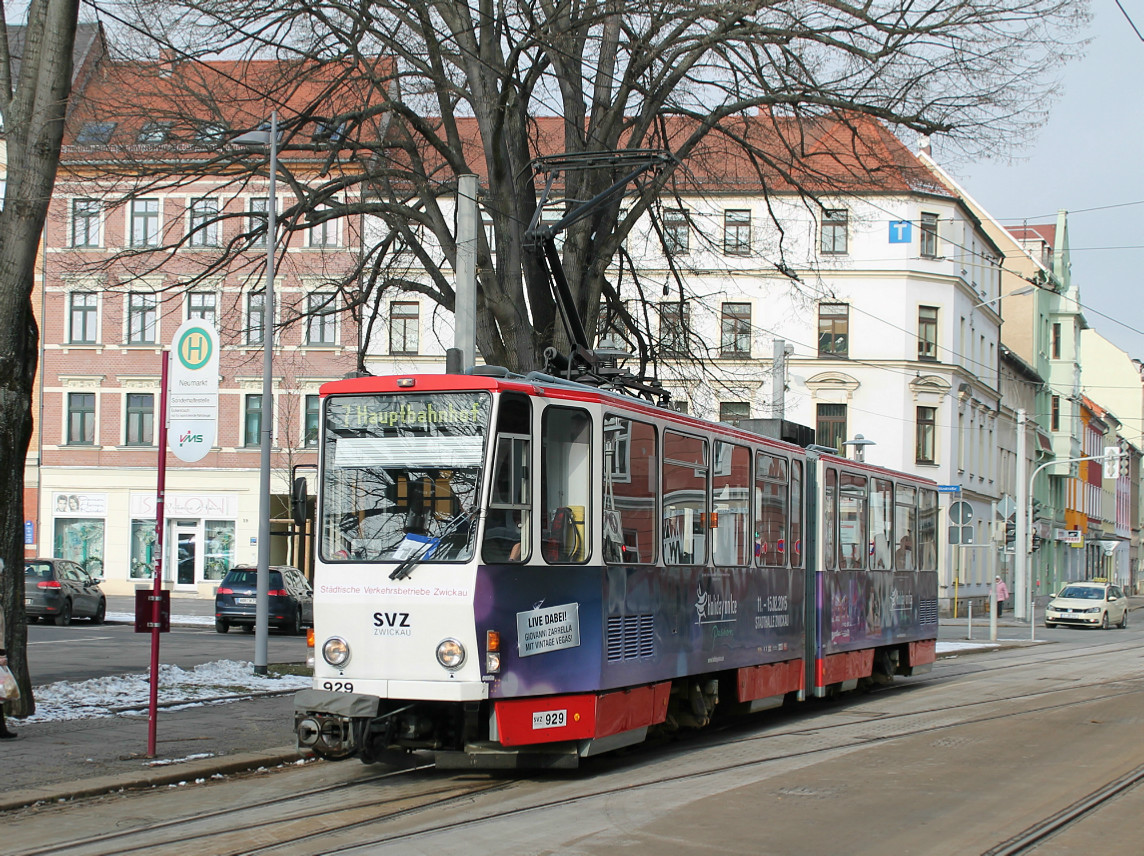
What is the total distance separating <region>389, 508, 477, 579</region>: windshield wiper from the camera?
9.90 meters

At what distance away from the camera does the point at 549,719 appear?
1015 centimetres

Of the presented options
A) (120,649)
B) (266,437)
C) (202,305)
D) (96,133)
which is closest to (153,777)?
(96,133)

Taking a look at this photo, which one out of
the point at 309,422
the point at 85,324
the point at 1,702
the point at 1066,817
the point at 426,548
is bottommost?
the point at 1066,817

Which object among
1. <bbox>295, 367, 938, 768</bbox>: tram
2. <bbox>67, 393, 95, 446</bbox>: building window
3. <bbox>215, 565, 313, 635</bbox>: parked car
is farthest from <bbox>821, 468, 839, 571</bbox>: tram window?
<bbox>67, 393, 95, 446</bbox>: building window

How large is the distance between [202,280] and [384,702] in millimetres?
9795

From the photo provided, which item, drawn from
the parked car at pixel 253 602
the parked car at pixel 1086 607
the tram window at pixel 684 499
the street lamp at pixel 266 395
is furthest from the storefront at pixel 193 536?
the tram window at pixel 684 499

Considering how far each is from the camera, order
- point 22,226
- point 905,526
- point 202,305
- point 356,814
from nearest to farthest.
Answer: point 356,814 → point 22,226 → point 905,526 → point 202,305

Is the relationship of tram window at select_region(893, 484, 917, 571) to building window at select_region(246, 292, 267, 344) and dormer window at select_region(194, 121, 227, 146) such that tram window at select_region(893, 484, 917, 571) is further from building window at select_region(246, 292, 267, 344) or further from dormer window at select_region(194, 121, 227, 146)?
→ dormer window at select_region(194, 121, 227, 146)

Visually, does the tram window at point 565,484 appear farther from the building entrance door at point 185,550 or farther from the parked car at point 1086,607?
the building entrance door at point 185,550

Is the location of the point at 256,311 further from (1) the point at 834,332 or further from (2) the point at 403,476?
(1) the point at 834,332

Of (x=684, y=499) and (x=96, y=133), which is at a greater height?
(x=96, y=133)

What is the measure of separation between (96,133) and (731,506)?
27.2ft

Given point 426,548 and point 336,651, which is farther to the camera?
point 336,651

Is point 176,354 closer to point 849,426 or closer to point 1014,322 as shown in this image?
point 849,426
